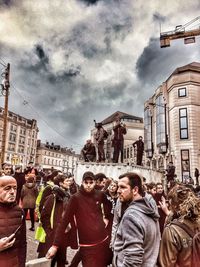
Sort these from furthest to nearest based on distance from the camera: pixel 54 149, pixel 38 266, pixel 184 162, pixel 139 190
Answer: pixel 54 149, pixel 184 162, pixel 38 266, pixel 139 190

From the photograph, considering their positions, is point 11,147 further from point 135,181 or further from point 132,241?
point 132,241

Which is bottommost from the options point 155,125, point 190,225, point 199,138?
point 190,225

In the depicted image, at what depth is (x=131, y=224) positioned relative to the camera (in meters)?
2.08

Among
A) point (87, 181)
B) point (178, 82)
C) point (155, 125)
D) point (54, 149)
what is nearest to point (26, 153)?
point (54, 149)

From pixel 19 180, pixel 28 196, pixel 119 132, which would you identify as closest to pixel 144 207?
pixel 28 196

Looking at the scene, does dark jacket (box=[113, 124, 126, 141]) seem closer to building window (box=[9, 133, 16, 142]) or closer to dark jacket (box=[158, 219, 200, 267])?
dark jacket (box=[158, 219, 200, 267])

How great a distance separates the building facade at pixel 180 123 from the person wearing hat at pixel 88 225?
26.9 meters

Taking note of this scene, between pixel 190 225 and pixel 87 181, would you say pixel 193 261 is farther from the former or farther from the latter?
pixel 87 181

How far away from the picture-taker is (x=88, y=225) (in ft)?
11.4

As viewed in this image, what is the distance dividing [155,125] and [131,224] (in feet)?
119

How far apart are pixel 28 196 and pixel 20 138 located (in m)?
76.4

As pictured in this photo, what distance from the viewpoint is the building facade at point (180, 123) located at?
30.6m

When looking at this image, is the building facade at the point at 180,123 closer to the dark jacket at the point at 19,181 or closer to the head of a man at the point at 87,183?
the dark jacket at the point at 19,181

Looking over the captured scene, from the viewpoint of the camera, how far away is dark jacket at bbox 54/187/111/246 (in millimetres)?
3398
